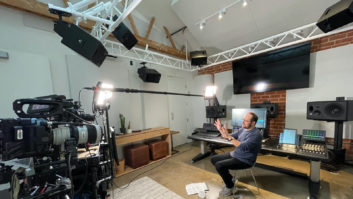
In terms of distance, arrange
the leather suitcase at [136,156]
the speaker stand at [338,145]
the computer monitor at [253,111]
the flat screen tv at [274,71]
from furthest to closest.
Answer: the leather suitcase at [136,156] → the flat screen tv at [274,71] → the computer monitor at [253,111] → the speaker stand at [338,145]

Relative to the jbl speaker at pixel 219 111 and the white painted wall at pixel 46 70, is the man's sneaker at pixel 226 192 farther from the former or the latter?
the white painted wall at pixel 46 70

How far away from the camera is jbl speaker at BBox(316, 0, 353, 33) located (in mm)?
1412

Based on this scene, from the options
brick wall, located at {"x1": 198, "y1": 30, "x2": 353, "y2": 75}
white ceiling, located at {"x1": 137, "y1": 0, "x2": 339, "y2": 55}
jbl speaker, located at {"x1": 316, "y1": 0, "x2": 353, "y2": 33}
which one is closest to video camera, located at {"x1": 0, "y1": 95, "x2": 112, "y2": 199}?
jbl speaker, located at {"x1": 316, "y1": 0, "x2": 353, "y2": 33}

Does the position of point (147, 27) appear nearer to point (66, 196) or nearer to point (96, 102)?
point (96, 102)

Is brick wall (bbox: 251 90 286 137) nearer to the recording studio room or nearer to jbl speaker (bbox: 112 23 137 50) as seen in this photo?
the recording studio room

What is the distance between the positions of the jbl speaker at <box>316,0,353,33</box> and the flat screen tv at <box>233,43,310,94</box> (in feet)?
3.58

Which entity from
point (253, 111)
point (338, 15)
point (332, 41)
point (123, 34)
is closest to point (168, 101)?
point (253, 111)

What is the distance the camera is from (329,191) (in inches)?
70.9

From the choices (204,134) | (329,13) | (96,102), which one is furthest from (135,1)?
(204,134)

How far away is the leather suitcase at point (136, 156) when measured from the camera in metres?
2.77

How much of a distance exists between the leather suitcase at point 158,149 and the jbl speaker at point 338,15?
335cm

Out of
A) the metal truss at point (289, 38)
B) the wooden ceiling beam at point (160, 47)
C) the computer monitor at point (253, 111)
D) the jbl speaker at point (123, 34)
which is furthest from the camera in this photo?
the wooden ceiling beam at point (160, 47)

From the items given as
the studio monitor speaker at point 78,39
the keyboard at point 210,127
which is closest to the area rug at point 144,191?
the keyboard at point 210,127

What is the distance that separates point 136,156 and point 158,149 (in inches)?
21.7
